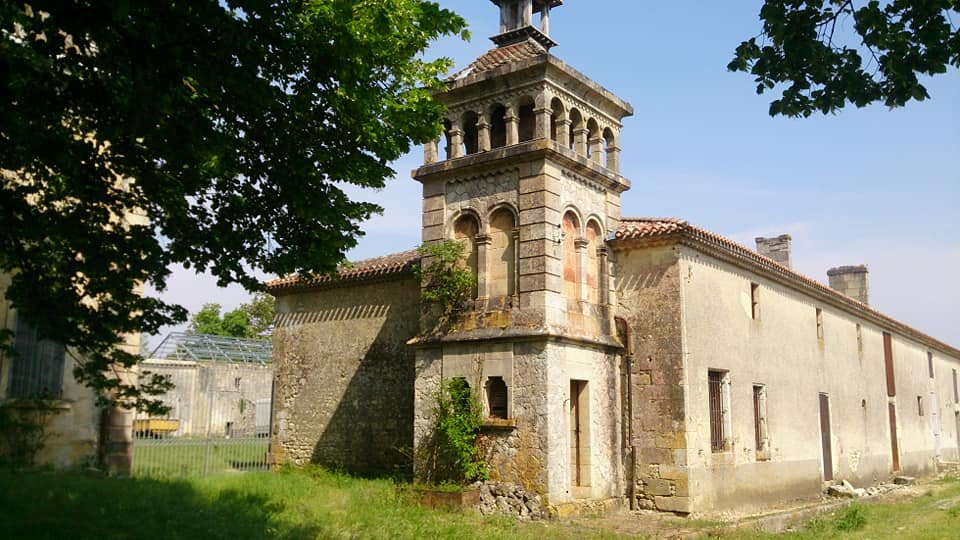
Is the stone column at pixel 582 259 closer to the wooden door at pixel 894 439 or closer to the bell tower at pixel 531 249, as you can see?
the bell tower at pixel 531 249

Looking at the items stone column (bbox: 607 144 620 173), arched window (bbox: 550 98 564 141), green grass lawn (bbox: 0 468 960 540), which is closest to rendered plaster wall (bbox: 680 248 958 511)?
green grass lawn (bbox: 0 468 960 540)

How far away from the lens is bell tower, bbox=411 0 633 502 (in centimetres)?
1385

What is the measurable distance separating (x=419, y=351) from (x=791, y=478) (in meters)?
8.45

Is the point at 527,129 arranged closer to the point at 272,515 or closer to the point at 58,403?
the point at 272,515

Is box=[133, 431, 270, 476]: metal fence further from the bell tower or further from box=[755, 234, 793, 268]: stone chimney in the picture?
box=[755, 234, 793, 268]: stone chimney

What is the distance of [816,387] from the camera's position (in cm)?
Answer: 1952

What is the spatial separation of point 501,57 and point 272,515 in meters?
9.09

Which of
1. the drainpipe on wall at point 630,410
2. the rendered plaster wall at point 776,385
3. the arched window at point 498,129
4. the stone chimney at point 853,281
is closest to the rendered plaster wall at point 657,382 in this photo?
the drainpipe on wall at point 630,410

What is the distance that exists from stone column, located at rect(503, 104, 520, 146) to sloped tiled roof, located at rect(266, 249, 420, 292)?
11.1 ft

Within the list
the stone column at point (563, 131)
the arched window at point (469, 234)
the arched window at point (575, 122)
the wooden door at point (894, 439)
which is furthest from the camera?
the wooden door at point (894, 439)

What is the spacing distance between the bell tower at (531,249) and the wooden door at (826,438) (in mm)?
7251

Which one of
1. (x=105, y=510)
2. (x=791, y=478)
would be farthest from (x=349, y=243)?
(x=791, y=478)

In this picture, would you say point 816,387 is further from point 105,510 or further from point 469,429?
point 105,510

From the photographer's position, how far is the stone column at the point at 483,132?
1512 centimetres
